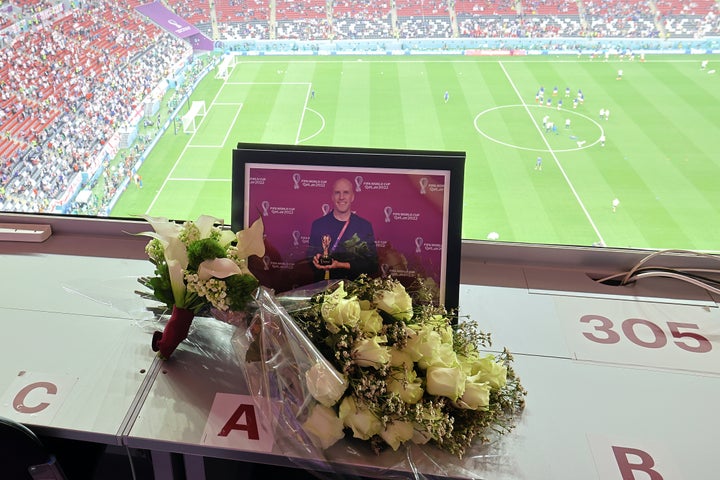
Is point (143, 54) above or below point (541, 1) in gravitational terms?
below

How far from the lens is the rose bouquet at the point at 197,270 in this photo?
120 centimetres

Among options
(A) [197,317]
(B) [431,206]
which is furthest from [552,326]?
(A) [197,317]

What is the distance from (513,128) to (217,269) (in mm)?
2182

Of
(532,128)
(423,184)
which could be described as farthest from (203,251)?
(532,128)

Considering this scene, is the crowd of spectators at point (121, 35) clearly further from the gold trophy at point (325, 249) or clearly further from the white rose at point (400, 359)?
the white rose at point (400, 359)

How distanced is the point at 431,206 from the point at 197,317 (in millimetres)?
705

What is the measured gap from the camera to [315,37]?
2.68 metres

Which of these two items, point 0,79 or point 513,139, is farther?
point 513,139

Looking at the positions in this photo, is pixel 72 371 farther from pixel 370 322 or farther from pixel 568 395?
pixel 568 395

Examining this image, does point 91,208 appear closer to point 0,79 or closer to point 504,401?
point 0,79

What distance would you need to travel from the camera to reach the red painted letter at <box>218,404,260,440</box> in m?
1.17

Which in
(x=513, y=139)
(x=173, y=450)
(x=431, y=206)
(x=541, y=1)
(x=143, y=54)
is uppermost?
(x=541, y=1)

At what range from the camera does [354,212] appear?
140 centimetres

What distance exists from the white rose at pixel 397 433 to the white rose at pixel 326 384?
12cm
